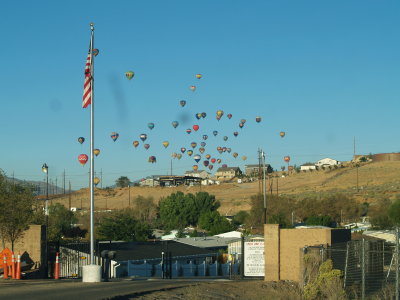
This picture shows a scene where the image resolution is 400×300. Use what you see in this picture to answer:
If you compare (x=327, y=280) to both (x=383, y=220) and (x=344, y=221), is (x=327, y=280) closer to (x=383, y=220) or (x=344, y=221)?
(x=383, y=220)

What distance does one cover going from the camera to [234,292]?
27422 millimetres

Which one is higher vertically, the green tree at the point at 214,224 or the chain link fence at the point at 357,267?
the green tree at the point at 214,224

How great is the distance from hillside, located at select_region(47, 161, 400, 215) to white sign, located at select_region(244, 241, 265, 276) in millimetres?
88605

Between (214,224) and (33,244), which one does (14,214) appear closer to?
(33,244)

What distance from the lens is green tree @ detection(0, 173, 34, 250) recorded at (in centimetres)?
3131

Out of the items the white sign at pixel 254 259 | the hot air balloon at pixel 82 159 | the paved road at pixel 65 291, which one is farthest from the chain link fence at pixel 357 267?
the hot air balloon at pixel 82 159

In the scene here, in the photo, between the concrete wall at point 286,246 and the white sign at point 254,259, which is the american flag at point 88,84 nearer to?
the concrete wall at point 286,246

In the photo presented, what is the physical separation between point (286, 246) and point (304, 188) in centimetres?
13141

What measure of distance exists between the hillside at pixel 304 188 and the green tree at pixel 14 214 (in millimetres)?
93524

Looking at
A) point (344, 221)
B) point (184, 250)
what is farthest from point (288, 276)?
point (344, 221)

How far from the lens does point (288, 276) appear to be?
31266 millimetres

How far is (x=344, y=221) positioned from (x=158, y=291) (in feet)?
261

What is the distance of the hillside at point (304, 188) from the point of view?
450 ft

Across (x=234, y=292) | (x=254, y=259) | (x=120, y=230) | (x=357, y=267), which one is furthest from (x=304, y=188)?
(x=234, y=292)
